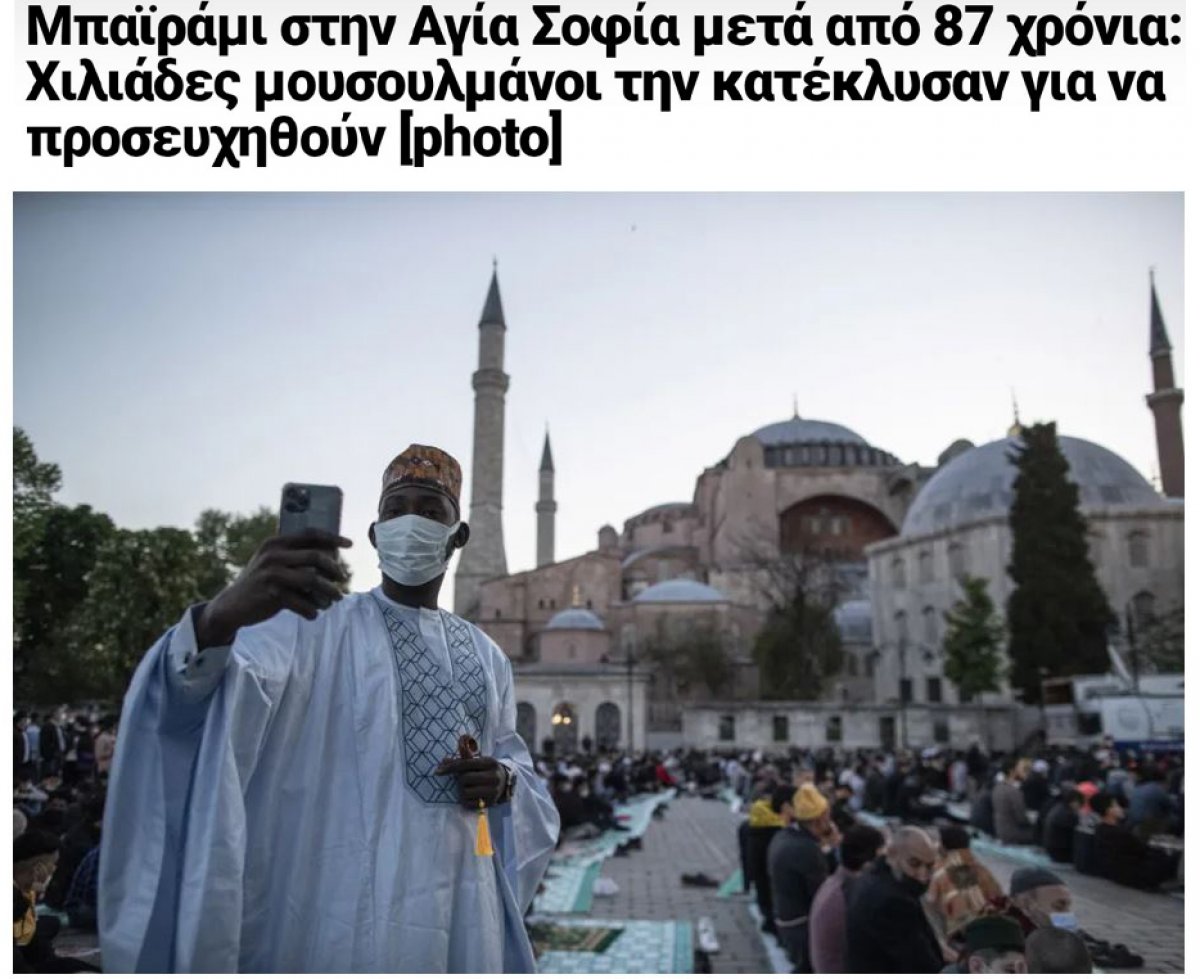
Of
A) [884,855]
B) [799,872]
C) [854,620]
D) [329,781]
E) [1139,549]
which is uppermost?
[1139,549]

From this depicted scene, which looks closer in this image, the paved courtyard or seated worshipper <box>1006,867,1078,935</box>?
seated worshipper <box>1006,867,1078,935</box>

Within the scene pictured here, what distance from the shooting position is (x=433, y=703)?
7.14 feet

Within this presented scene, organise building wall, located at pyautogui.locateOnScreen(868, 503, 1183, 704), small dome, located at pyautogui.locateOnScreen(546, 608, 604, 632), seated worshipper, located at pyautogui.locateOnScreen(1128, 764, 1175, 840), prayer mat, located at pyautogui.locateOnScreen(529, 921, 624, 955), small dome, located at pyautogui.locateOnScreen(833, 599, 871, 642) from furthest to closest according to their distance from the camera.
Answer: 1. small dome, located at pyautogui.locateOnScreen(833, 599, 871, 642)
2. small dome, located at pyautogui.locateOnScreen(546, 608, 604, 632)
3. building wall, located at pyautogui.locateOnScreen(868, 503, 1183, 704)
4. seated worshipper, located at pyautogui.locateOnScreen(1128, 764, 1175, 840)
5. prayer mat, located at pyautogui.locateOnScreen(529, 921, 624, 955)

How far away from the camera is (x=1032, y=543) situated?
2834cm

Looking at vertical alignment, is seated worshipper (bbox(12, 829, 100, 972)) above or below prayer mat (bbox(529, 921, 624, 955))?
above

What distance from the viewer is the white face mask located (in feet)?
7.22

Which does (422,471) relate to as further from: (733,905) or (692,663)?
(692,663)

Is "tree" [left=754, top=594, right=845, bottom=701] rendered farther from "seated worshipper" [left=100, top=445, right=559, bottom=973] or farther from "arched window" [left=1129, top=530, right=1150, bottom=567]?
"seated worshipper" [left=100, top=445, right=559, bottom=973]

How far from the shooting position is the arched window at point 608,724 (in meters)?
33.8

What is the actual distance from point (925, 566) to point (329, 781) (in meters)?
35.0

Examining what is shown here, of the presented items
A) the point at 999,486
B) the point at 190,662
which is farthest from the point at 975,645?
the point at 190,662

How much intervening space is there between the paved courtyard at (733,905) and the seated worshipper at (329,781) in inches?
206

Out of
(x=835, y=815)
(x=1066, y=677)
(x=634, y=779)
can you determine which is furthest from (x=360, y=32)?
(x=1066, y=677)

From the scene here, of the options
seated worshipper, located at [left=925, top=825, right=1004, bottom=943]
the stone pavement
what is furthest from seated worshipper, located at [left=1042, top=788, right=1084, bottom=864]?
seated worshipper, located at [left=925, top=825, right=1004, bottom=943]
